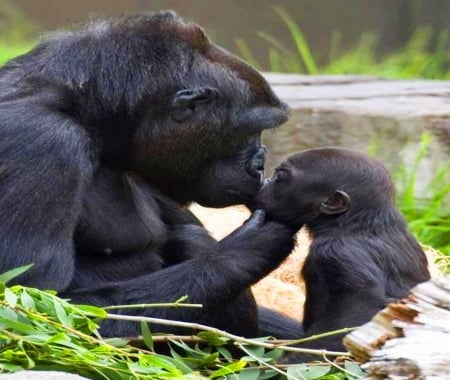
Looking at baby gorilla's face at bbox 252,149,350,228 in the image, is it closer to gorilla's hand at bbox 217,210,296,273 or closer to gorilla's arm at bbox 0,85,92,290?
gorilla's hand at bbox 217,210,296,273

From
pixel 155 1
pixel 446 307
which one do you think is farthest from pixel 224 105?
pixel 155 1

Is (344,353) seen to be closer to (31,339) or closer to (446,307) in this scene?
(446,307)

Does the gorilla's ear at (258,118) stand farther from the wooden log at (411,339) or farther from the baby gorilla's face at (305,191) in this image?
the wooden log at (411,339)

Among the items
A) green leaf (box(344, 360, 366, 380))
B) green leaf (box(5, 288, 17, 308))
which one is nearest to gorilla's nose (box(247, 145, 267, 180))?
green leaf (box(344, 360, 366, 380))

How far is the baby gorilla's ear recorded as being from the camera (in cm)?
391

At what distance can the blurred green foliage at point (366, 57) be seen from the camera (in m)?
10.2

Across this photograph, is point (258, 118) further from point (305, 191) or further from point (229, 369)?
point (229, 369)

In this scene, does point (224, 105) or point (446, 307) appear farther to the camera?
point (224, 105)

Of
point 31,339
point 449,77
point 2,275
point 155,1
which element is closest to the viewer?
point 31,339

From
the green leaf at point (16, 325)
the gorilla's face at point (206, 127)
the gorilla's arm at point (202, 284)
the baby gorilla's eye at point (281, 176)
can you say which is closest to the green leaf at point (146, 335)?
the gorilla's arm at point (202, 284)

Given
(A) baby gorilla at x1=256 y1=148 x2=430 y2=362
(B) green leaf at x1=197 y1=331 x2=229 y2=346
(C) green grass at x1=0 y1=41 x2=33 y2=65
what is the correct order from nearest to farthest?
(B) green leaf at x1=197 y1=331 x2=229 y2=346
(A) baby gorilla at x1=256 y1=148 x2=430 y2=362
(C) green grass at x1=0 y1=41 x2=33 y2=65

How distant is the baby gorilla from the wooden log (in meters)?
0.68

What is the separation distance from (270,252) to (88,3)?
25.5 feet

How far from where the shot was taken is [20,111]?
11.7ft
